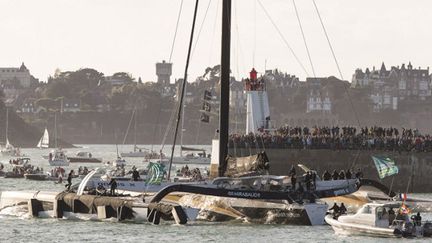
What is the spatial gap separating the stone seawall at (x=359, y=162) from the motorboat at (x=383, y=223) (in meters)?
27.0

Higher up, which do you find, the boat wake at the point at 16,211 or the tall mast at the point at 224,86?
the tall mast at the point at 224,86

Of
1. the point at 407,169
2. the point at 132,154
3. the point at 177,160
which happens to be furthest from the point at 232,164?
the point at 132,154

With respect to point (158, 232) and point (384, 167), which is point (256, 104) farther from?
point (158, 232)

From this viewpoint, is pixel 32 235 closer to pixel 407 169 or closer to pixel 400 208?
pixel 400 208

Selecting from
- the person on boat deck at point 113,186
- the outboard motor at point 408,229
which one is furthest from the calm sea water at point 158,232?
the person on boat deck at point 113,186

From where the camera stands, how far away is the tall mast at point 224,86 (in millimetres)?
57094

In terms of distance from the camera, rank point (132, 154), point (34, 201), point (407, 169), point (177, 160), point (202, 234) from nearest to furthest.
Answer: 1. point (202, 234)
2. point (34, 201)
3. point (407, 169)
4. point (177, 160)
5. point (132, 154)

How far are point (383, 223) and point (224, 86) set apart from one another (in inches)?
426

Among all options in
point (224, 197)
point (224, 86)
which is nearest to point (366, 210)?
point (224, 197)

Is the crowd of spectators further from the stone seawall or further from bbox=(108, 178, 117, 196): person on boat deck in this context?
bbox=(108, 178, 117, 196): person on boat deck

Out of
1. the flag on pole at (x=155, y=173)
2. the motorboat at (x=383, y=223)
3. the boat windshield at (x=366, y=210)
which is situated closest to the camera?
the motorboat at (x=383, y=223)

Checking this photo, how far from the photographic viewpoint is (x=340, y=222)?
50.6 metres

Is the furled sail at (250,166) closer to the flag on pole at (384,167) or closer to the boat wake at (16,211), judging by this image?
the flag on pole at (384,167)

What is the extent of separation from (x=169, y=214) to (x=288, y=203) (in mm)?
4587
